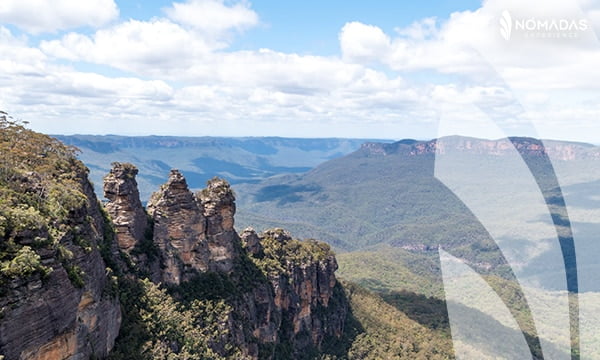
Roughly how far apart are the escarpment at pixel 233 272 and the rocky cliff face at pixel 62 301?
4.46 meters

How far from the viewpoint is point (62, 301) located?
13297 millimetres

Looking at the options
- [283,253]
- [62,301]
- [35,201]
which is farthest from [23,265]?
[283,253]

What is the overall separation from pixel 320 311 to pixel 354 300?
1055 cm

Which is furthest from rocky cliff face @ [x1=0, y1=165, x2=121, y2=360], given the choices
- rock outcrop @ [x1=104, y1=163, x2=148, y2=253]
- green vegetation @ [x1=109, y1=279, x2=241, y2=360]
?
Answer: rock outcrop @ [x1=104, y1=163, x2=148, y2=253]

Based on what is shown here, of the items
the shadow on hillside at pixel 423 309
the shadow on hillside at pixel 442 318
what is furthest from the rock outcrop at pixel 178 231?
the shadow on hillside at pixel 423 309

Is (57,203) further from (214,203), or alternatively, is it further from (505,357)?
(505,357)

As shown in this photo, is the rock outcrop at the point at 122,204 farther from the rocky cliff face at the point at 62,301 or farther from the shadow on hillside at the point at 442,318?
the shadow on hillside at the point at 442,318

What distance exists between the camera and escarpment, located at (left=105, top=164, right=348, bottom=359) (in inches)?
1072

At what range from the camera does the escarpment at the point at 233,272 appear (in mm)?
27219

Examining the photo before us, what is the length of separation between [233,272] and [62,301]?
20238 millimetres


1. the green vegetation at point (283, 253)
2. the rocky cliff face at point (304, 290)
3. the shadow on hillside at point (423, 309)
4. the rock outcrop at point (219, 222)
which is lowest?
the shadow on hillside at point (423, 309)

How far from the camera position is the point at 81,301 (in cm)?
1553

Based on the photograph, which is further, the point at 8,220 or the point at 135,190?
the point at 135,190

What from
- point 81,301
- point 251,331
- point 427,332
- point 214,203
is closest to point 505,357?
point 427,332
